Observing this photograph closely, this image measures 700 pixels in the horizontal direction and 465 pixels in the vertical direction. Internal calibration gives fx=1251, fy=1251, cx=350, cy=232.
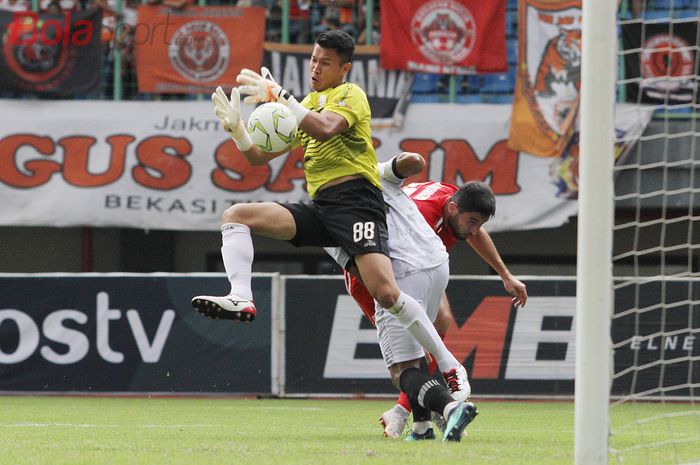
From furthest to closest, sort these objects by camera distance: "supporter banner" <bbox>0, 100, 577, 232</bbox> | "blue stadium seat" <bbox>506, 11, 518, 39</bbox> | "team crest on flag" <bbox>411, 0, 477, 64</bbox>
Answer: "blue stadium seat" <bbox>506, 11, 518, 39</bbox>
"team crest on flag" <bbox>411, 0, 477, 64</bbox>
"supporter banner" <bbox>0, 100, 577, 232</bbox>

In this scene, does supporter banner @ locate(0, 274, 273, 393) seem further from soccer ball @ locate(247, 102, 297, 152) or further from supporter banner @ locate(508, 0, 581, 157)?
soccer ball @ locate(247, 102, 297, 152)

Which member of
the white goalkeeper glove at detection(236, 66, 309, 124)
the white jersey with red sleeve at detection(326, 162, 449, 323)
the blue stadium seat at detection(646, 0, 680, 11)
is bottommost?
the white jersey with red sleeve at detection(326, 162, 449, 323)

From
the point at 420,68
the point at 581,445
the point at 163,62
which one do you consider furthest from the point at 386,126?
the point at 581,445

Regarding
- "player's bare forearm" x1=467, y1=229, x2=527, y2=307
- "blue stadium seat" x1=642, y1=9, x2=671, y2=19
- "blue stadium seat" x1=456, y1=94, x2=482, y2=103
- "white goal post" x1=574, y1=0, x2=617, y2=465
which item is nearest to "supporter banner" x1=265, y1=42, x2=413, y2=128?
"blue stadium seat" x1=456, y1=94, x2=482, y2=103

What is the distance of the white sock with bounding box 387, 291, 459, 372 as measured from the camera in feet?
20.4

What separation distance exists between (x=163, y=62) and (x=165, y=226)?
2.10m

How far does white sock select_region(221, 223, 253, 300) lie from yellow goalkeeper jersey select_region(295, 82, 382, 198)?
0.47m

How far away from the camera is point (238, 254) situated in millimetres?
6285

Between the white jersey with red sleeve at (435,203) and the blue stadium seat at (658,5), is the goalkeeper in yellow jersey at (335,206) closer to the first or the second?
the white jersey with red sleeve at (435,203)

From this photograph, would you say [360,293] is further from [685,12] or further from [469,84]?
[685,12]

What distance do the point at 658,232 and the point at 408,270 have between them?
422 inches

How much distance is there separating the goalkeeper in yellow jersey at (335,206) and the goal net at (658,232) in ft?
6.26

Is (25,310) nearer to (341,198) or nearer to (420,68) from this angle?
(420,68)

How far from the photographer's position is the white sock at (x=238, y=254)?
6.23 meters
